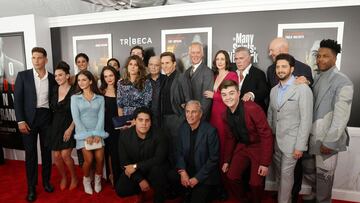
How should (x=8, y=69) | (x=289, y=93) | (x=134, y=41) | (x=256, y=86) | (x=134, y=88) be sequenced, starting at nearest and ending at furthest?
(x=289, y=93), (x=256, y=86), (x=134, y=88), (x=134, y=41), (x=8, y=69)

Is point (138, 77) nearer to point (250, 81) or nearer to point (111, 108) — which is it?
point (111, 108)

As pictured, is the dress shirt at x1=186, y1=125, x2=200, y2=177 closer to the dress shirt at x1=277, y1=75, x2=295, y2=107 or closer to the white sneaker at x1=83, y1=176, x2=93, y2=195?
the dress shirt at x1=277, y1=75, x2=295, y2=107

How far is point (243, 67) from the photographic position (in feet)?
9.30

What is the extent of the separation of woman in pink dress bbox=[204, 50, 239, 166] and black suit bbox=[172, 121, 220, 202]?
0.24 meters

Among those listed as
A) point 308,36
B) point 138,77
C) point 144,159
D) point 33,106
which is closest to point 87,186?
point 144,159

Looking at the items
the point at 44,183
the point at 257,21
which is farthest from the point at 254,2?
the point at 44,183

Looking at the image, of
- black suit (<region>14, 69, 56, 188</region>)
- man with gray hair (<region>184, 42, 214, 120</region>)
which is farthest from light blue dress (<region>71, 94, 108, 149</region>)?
man with gray hair (<region>184, 42, 214, 120</region>)

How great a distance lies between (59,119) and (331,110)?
2.81 meters

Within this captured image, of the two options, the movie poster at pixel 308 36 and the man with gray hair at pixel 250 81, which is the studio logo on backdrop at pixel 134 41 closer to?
the man with gray hair at pixel 250 81

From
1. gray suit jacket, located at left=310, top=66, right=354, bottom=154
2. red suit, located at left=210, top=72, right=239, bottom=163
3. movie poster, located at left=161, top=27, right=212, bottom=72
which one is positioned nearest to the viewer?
gray suit jacket, located at left=310, top=66, right=354, bottom=154

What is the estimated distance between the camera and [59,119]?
305 cm

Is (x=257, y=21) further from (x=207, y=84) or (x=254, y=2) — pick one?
(x=207, y=84)

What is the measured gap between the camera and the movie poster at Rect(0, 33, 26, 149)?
3.92m

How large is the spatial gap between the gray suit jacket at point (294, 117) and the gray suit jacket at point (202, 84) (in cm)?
70
